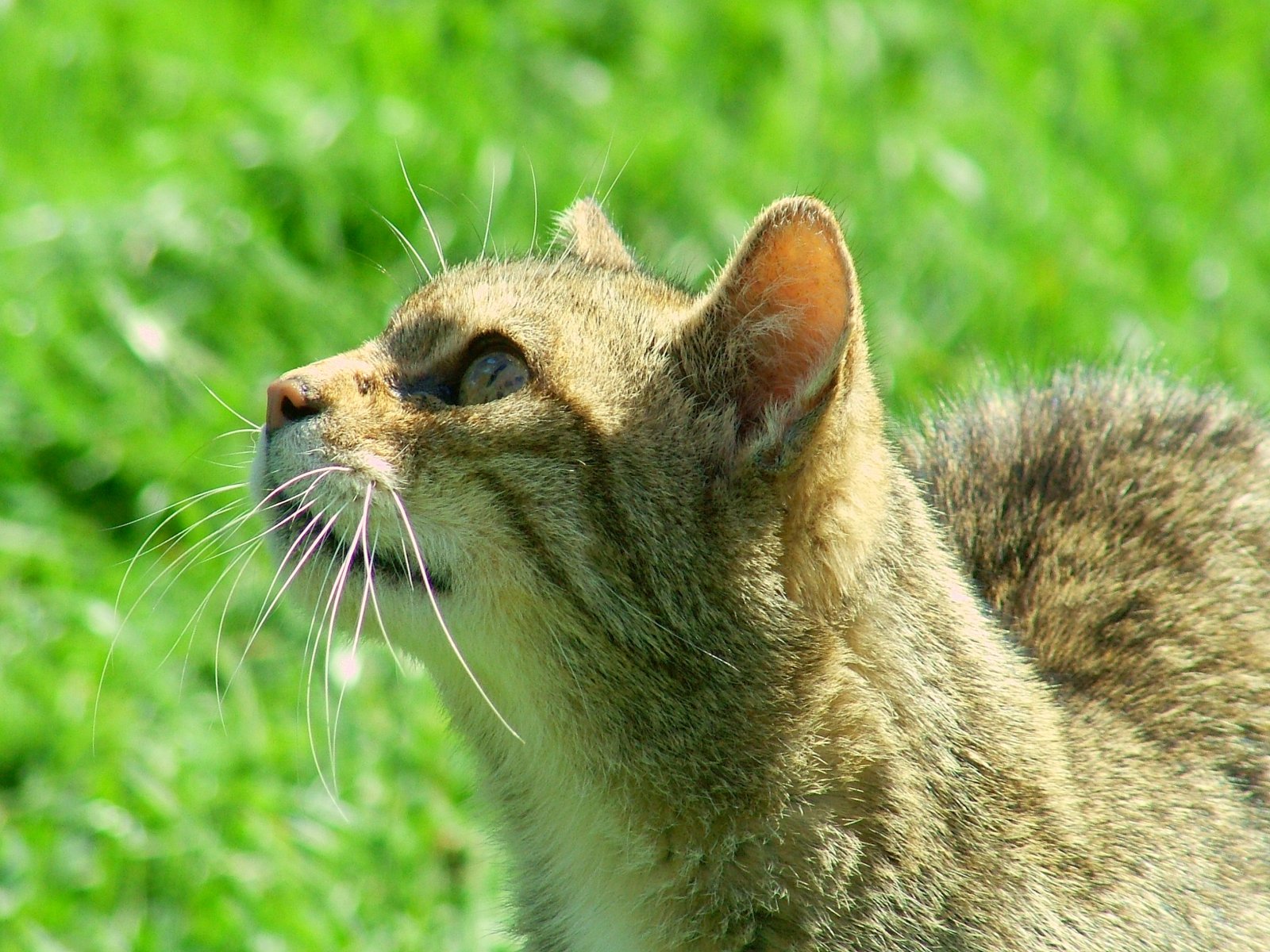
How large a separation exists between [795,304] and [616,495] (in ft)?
1.66

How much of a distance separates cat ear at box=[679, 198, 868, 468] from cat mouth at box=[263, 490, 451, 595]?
665 mm

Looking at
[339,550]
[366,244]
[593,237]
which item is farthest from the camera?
[366,244]

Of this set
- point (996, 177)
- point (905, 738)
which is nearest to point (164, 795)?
point (905, 738)

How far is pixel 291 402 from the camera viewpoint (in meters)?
3.48

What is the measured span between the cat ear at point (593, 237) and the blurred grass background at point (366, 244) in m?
0.18

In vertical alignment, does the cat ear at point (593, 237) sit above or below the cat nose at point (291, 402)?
above

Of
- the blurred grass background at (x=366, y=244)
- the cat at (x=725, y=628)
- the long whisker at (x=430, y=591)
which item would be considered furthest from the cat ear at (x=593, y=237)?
the long whisker at (x=430, y=591)

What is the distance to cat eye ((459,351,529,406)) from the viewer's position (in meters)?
3.48

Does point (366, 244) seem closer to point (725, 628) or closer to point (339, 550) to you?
point (339, 550)

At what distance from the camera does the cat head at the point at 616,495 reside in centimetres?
333

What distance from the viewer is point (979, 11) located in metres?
7.67

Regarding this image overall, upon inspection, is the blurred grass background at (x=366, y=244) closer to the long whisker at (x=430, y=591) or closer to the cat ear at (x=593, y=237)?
the cat ear at (x=593, y=237)

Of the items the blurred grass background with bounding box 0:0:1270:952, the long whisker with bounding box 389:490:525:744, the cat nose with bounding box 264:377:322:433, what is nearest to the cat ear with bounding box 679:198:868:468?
the long whisker with bounding box 389:490:525:744

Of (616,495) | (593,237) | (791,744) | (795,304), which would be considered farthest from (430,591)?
(593,237)
